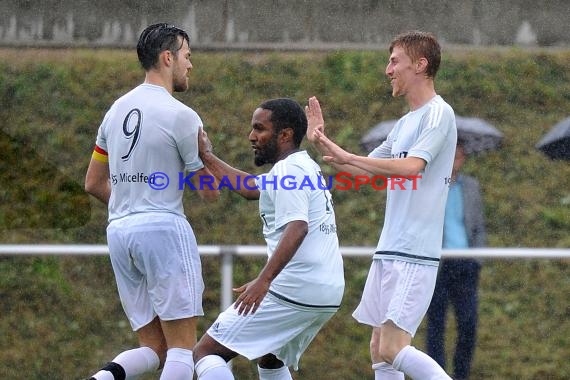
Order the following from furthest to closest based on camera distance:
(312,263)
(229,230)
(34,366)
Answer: (229,230) < (34,366) < (312,263)

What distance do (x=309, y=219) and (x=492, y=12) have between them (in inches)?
185

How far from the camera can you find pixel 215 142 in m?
9.67

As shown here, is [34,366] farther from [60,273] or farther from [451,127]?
[451,127]

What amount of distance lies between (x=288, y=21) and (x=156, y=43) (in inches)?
162

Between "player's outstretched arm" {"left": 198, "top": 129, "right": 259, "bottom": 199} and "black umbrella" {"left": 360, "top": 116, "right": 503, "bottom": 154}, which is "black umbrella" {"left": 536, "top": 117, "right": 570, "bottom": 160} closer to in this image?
"black umbrella" {"left": 360, "top": 116, "right": 503, "bottom": 154}

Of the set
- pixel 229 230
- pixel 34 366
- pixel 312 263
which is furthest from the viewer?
pixel 229 230

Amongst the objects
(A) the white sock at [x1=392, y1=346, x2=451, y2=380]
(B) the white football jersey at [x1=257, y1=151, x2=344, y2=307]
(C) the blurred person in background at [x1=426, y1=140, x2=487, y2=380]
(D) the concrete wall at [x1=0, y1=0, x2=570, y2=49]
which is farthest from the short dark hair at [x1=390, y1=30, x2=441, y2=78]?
(D) the concrete wall at [x1=0, y1=0, x2=570, y2=49]

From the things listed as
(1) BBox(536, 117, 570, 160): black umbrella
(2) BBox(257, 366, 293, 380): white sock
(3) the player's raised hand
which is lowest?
Result: (2) BBox(257, 366, 293, 380): white sock

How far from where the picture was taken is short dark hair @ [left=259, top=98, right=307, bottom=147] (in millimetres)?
5492

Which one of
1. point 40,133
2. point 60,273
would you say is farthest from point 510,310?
point 40,133

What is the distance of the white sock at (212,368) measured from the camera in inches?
207

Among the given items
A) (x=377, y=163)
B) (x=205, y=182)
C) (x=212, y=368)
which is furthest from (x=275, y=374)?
(x=377, y=163)

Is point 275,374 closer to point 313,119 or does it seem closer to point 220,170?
point 220,170

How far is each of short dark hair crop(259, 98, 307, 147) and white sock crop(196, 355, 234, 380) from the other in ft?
3.28
